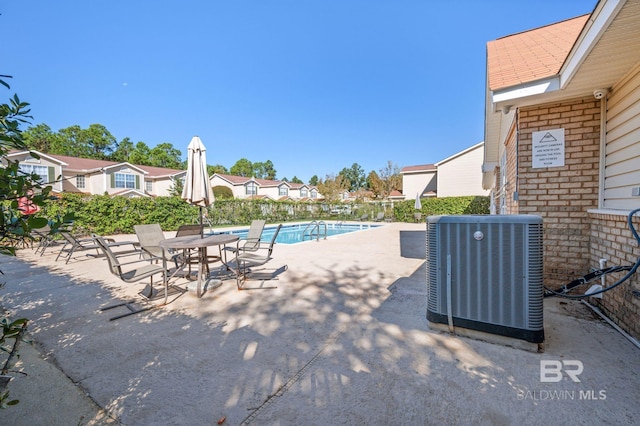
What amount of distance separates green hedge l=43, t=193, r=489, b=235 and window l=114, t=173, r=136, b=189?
49.9 feet

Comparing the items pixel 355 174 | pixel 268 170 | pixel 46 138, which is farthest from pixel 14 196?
pixel 268 170

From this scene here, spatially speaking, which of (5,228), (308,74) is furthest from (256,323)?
(308,74)

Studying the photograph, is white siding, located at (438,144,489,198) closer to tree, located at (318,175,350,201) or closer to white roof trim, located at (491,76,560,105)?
tree, located at (318,175,350,201)

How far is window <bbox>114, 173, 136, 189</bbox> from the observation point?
27.1m

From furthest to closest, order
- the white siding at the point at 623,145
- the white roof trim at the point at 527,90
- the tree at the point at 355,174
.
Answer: the tree at the point at 355,174
the white roof trim at the point at 527,90
the white siding at the point at 623,145

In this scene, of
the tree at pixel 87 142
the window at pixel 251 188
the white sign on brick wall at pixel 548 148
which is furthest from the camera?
the tree at pixel 87 142

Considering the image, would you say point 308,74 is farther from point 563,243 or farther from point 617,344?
point 617,344

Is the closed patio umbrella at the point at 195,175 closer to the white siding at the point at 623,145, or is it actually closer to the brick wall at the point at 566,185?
the brick wall at the point at 566,185

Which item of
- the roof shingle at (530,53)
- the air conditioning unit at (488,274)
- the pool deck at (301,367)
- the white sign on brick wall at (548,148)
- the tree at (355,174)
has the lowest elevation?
the pool deck at (301,367)

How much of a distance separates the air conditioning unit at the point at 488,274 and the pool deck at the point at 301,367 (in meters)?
0.25

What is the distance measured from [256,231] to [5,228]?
207 inches

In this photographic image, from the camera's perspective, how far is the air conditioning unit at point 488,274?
2588 millimetres

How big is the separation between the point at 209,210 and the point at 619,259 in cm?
1864

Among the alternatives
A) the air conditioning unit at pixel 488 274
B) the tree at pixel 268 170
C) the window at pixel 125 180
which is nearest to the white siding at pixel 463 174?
the air conditioning unit at pixel 488 274
